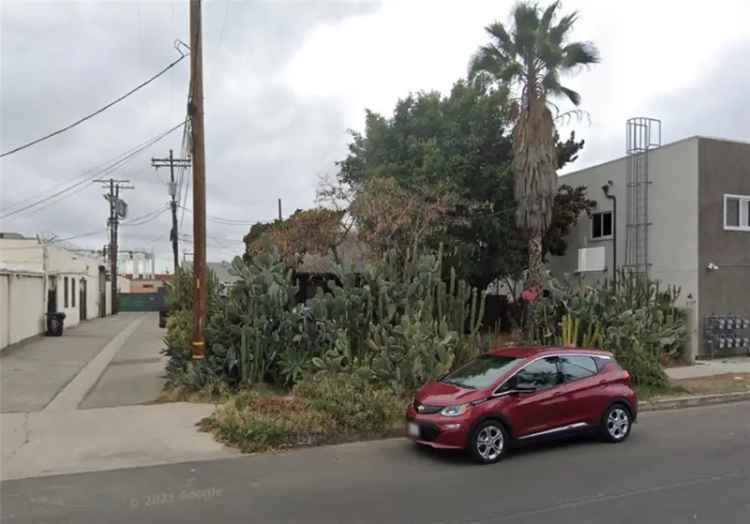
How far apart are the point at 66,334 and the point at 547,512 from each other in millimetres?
25567

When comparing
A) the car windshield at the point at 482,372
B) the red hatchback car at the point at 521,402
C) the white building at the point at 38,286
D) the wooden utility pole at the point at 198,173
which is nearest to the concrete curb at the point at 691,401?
the red hatchback car at the point at 521,402

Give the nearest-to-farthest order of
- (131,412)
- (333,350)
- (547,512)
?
(547,512), (131,412), (333,350)

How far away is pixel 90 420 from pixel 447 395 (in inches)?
231

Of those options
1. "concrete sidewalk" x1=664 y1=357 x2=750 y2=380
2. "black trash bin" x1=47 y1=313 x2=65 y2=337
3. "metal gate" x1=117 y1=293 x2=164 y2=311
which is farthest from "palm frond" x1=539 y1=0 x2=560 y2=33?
"metal gate" x1=117 y1=293 x2=164 y2=311

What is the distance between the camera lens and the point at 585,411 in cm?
870

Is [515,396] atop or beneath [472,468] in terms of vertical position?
atop

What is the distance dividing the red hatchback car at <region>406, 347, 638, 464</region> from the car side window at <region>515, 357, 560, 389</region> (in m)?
0.01

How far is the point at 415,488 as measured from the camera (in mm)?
6719

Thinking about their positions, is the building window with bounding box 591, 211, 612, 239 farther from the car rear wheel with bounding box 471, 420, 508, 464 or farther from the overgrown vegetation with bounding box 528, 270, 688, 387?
the car rear wheel with bounding box 471, 420, 508, 464

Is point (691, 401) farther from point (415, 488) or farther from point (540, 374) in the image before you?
point (415, 488)

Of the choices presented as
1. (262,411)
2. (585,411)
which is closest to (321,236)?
(262,411)

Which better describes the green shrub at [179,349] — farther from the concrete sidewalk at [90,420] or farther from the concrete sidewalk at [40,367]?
the concrete sidewalk at [40,367]

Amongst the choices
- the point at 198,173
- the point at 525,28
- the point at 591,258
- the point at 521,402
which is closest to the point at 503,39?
the point at 525,28

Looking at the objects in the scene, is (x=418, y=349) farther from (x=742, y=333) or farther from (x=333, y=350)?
(x=742, y=333)
